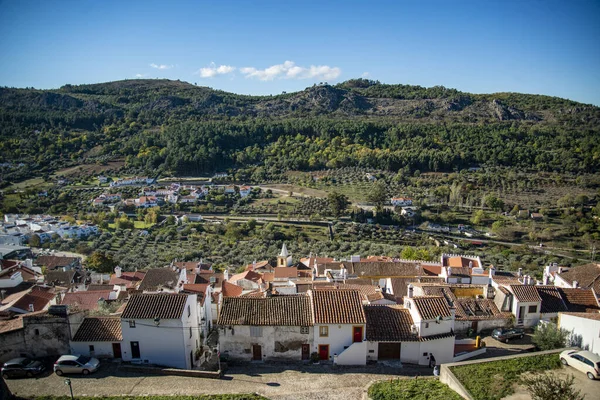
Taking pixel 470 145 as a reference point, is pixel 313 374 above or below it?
below

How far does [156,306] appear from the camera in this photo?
1565cm

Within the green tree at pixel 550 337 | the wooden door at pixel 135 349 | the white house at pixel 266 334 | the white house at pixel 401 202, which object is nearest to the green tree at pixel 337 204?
the white house at pixel 401 202

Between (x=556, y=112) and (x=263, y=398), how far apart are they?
398ft

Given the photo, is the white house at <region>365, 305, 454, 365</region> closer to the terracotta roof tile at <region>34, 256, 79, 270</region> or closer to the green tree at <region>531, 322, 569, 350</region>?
the green tree at <region>531, 322, 569, 350</region>

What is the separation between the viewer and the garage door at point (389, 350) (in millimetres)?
16078

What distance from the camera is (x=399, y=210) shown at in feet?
204

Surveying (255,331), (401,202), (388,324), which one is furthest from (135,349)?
(401,202)

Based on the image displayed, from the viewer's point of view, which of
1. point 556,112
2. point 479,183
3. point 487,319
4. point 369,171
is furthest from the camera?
point 556,112

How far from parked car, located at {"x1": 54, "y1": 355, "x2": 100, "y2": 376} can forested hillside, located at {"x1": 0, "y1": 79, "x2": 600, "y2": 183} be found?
69435 mm

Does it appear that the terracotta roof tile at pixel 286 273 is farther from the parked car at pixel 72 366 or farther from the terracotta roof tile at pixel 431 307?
the parked car at pixel 72 366

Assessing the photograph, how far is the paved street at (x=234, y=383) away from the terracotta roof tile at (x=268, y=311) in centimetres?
163

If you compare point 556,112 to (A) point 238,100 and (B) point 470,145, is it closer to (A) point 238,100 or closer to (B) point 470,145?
(B) point 470,145

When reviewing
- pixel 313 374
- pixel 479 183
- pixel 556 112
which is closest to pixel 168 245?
pixel 313 374

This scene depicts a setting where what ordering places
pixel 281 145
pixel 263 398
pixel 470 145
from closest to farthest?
pixel 263 398 → pixel 470 145 → pixel 281 145
